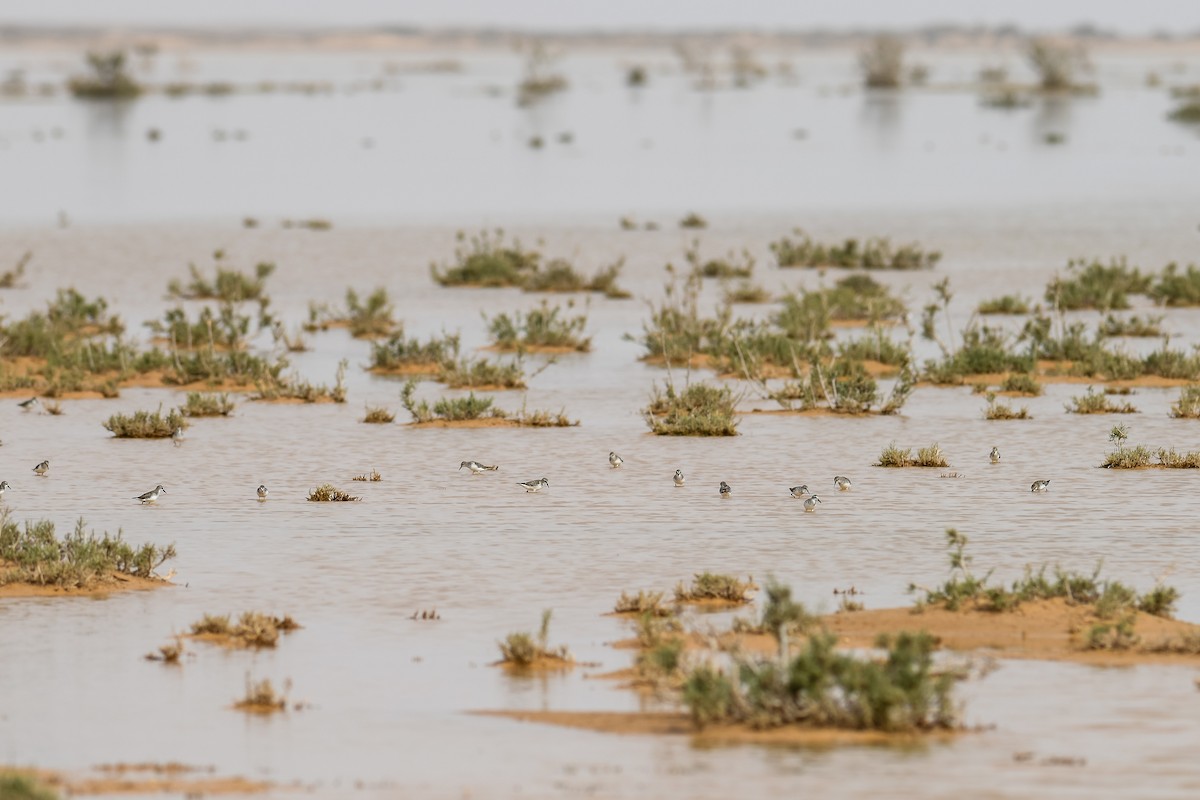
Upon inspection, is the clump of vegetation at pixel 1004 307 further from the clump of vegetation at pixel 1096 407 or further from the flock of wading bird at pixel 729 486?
the flock of wading bird at pixel 729 486

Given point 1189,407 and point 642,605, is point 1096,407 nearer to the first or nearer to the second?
point 1189,407

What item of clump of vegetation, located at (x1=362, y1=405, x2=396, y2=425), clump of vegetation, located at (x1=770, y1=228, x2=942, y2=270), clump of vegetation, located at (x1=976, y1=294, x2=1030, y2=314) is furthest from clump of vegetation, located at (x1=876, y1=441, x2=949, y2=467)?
clump of vegetation, located at (x1=770, y1=228, x2=942, y2=270)

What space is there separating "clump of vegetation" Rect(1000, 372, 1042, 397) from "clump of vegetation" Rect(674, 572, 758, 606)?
10.6 m

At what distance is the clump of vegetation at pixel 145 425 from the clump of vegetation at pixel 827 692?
11.5 metres

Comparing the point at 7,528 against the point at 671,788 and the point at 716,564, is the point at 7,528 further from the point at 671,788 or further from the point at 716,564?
the point at 671,788

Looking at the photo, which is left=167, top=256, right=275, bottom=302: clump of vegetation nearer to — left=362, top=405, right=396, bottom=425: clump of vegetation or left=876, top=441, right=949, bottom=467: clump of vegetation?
left=362, top=405, right=396, bottom=425: clump of vegetation

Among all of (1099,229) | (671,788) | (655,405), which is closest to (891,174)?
(1099,229)

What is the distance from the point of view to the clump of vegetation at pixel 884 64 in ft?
370

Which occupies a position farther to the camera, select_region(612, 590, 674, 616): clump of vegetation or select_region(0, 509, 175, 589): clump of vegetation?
select_region(0, 509, 175, 589): clump of vegetation

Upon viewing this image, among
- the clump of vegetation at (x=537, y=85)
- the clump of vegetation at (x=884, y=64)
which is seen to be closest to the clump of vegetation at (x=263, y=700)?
the clump of vegetation at (x=537, y=85)

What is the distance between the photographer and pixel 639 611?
1330 centimetres

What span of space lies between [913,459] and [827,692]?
865 centimetres

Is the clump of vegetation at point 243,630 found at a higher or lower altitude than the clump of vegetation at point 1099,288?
lower

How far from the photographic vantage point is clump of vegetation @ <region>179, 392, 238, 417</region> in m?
22.6
